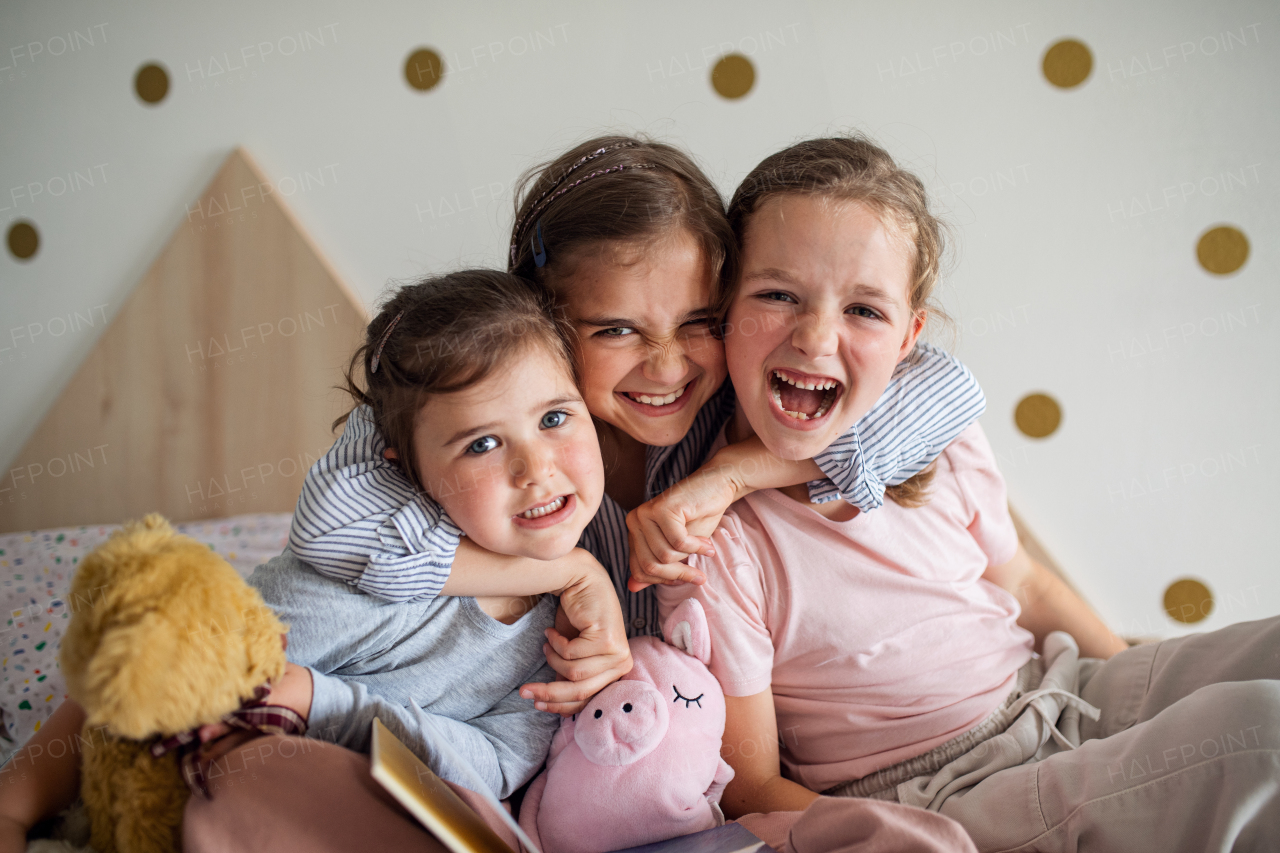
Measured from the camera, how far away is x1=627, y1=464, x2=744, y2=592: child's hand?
836 mm

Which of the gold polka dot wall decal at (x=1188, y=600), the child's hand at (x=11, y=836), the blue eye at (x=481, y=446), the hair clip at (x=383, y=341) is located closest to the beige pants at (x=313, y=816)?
the child's hand at (x=11, y=836)

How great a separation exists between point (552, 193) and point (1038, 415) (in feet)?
3.65

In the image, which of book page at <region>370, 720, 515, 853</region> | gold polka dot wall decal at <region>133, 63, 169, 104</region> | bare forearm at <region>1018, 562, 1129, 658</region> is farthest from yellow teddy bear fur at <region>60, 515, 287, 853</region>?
gold polka dot wall decal at <region>133, 63, 169, 104</region>

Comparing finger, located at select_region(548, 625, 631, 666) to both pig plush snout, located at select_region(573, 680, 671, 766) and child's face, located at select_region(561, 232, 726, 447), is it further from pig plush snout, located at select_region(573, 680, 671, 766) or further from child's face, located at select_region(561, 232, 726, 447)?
child's face, located at select_region(561, 232, 726, 447)

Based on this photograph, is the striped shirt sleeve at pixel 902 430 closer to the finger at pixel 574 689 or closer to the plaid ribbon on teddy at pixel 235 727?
the finger at pixel 574 689

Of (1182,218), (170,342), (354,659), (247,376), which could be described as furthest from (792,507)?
(170,342)

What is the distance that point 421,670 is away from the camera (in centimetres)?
79

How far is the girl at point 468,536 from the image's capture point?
73cm

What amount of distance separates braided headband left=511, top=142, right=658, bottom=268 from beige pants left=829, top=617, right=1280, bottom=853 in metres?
0.67

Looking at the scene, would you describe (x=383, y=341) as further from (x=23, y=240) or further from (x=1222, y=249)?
(x=1222, y=249)

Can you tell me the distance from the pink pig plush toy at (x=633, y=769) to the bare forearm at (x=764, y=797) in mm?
54

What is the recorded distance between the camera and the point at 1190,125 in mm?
1449

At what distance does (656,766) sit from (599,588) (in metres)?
0.18

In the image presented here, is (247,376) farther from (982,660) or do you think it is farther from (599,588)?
(982,660)
